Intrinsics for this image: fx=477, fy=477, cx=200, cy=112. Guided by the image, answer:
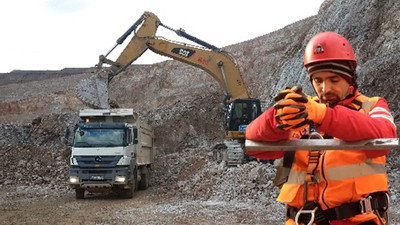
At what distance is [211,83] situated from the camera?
157 ft

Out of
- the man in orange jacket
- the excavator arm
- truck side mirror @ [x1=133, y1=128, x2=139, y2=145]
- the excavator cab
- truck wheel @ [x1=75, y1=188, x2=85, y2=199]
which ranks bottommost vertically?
truck wheel @ [x1=75, y1=188, x2=85, y2=199]

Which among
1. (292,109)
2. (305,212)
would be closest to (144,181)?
(305,212)

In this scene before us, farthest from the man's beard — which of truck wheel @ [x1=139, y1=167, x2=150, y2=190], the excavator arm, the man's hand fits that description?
the excavator arm

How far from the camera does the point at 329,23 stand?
27.0m

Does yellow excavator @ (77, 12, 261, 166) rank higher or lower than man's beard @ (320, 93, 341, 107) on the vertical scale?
higher

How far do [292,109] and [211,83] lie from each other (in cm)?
4610

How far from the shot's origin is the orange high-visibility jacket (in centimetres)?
192

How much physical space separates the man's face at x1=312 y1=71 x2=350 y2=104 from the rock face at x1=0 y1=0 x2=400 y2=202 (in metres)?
12.9

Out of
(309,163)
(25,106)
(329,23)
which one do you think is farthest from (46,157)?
(25,106)

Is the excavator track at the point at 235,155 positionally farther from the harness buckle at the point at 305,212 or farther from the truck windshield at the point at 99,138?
the harness buckle at the point at 305,212

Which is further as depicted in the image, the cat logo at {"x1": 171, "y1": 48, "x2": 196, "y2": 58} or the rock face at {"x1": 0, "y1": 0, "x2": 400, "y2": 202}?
the rock face at {"x1": 0, "y1": 0, "x2": 400, "y2": 202}

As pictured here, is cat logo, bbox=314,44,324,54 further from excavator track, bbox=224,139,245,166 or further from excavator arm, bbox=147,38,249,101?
excavator arm, bbox=147,38,249,101

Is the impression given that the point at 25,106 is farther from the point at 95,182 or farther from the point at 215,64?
the point at 95,182

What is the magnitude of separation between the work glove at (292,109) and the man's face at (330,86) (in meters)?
0.44
